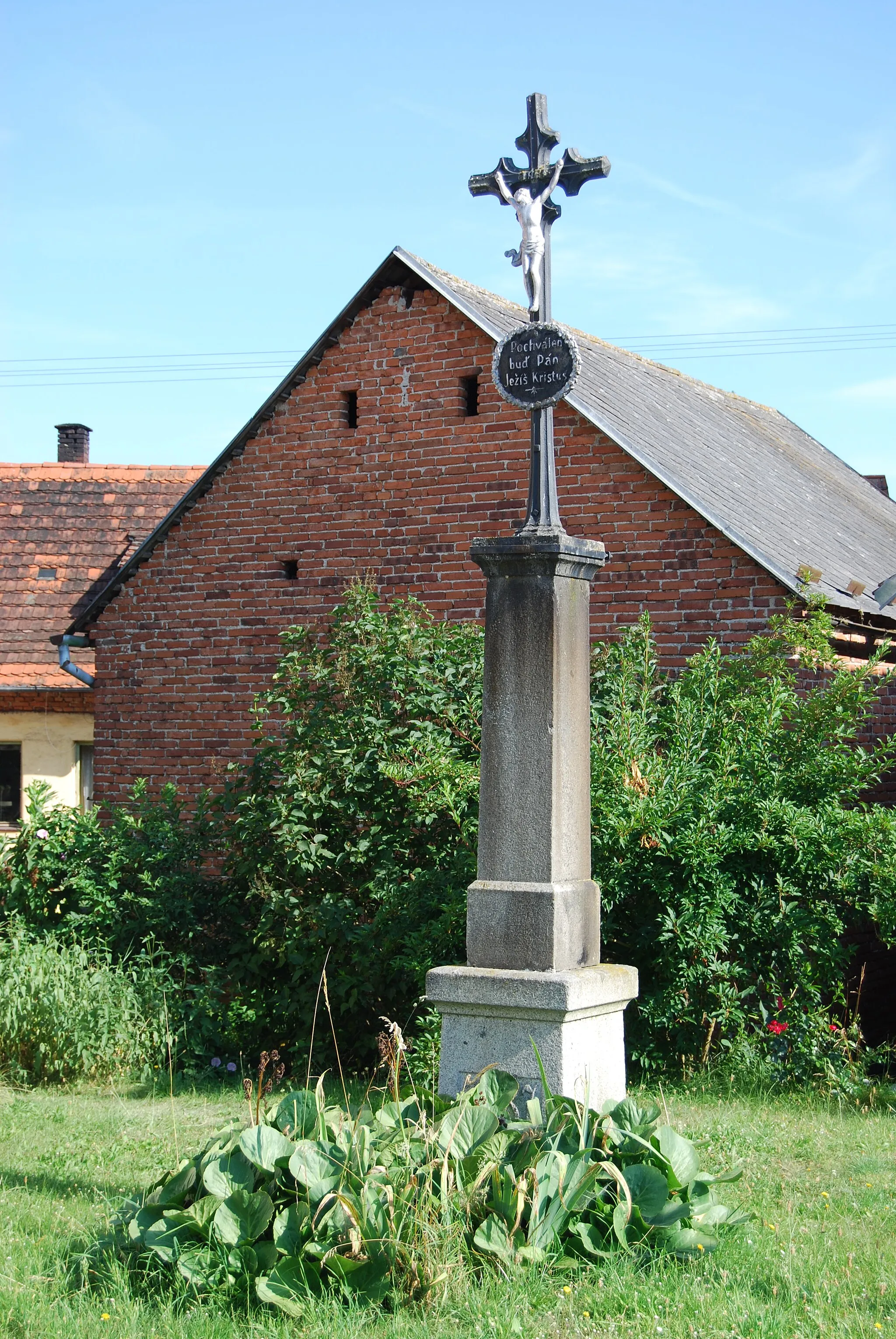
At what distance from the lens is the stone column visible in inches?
194

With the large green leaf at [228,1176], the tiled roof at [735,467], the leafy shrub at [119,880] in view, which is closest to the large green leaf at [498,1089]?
the large green leaf at [228,1176]

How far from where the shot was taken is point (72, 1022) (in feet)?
26.5

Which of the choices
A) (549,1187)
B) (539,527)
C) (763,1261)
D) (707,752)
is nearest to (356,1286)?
(549,1187)

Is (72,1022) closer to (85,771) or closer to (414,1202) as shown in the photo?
(414,1202)

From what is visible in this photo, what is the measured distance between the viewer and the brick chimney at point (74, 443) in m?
22.0

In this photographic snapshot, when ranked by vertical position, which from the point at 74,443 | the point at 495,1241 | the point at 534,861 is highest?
the point at 74,443

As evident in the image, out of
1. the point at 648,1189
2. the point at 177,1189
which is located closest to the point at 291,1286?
the point at 177,1189

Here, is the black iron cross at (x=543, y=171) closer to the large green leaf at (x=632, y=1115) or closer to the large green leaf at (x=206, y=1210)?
the large green leaf at (x=632, y=1115)

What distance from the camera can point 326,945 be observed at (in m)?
8.30

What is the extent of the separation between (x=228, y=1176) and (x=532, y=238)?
3.74 metres

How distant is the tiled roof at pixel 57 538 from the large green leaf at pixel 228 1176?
11.5 meters

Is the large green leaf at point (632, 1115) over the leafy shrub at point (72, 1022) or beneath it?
over

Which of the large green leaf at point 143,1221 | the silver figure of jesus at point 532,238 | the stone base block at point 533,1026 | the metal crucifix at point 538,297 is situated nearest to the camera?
the large green leaf at point 143,1221

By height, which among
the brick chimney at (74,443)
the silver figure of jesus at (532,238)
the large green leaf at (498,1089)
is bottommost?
the large green leaf at (498,1089)
